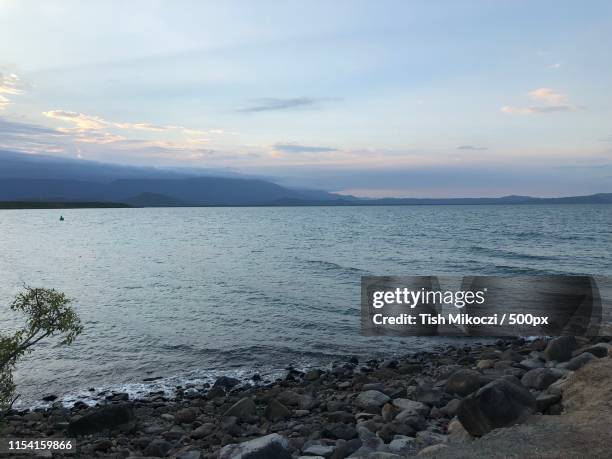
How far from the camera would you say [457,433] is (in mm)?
11188

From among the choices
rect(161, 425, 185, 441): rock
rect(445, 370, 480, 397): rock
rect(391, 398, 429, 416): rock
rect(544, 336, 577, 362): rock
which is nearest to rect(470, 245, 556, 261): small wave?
rect(544, 336, 577, 362): rock

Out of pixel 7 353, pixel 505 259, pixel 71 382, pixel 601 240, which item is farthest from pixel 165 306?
pixel 601 240

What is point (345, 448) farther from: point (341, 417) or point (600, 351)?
point (600, 351)

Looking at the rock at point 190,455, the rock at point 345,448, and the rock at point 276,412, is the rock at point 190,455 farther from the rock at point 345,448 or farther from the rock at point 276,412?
the rock at point 345,448

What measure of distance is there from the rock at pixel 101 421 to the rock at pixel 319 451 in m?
6.18

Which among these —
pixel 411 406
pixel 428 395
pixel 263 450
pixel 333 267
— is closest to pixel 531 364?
pixel 428 395

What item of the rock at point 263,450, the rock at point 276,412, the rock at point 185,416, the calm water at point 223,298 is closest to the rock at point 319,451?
the rock at point 263,450

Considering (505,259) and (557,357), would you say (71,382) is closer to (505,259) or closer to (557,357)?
(557,357)

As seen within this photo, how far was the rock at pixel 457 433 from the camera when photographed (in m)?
10.6

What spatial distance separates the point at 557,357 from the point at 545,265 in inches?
1194

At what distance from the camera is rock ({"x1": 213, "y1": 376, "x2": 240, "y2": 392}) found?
17.6 metres

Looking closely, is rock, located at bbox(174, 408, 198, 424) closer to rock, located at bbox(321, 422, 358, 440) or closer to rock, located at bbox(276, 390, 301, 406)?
rock, located at bbox(276, 390, 301, 406)

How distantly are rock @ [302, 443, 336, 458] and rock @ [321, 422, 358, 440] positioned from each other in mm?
1008

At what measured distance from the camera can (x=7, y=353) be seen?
9.48 m
